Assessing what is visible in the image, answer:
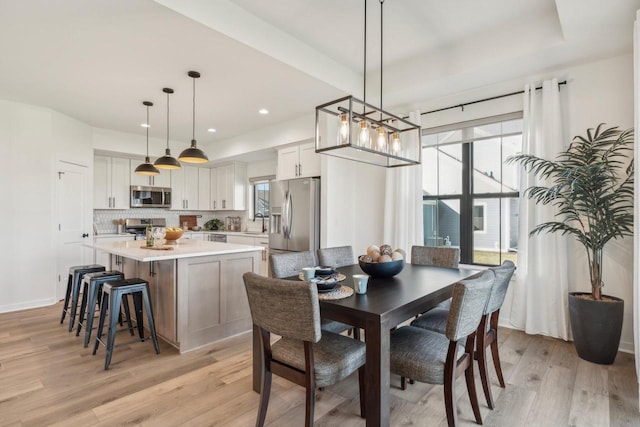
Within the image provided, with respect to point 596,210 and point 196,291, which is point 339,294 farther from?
point 596,210

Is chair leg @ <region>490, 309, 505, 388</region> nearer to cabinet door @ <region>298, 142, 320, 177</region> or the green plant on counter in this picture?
cabinet door @ <region>298, 142, 320, 177</region>

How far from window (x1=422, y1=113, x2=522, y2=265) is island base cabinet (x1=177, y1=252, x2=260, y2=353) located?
237cm

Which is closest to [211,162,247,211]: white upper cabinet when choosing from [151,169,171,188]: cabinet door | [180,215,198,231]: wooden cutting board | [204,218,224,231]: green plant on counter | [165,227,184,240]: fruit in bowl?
[204,218,224,231]: green plant on counter

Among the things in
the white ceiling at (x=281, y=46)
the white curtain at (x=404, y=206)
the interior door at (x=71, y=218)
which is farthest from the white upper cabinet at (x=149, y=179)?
the white curtain at (x=404, y=206)

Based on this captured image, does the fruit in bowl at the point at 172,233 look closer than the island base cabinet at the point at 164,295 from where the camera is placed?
No

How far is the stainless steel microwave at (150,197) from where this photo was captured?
6055mm

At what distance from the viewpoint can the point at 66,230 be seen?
468 centimetres

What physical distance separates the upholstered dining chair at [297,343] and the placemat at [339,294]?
25 centimetres

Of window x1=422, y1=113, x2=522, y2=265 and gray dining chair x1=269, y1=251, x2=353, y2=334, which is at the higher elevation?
window x1=422, y1=113, x2=522, y2=265

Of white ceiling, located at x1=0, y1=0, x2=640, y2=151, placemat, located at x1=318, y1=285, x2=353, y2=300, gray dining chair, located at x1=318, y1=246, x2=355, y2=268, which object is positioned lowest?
placemat, located at x1=318, y1=285, x2=353, y2=300

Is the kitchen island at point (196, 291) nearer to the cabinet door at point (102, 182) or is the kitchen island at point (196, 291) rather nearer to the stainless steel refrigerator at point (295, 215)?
Answer: the stainless steel refrigerator at point (295, 215)

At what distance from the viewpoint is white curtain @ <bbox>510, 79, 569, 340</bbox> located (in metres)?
3.15

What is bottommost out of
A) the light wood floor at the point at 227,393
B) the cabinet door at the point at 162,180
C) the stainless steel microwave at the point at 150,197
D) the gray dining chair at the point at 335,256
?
the light wood floor at the point at 227,393

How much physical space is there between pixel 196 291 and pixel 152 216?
4.27 metres
